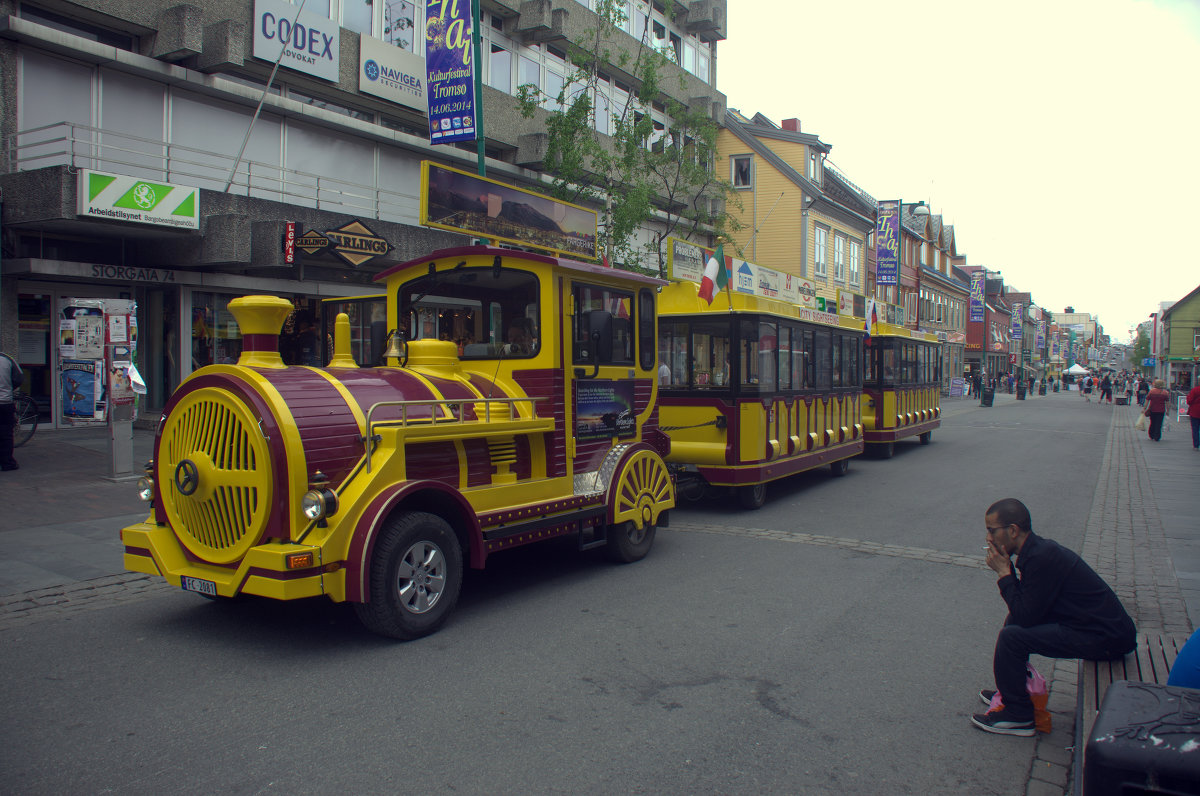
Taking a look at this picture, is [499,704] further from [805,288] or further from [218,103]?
[218,103]

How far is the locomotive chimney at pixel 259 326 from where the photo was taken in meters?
5.41

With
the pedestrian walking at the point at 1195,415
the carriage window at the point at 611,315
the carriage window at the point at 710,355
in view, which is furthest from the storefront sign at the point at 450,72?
the pedestrian walking at the point at 1195,415

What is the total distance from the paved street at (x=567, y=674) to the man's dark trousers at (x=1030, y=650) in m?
0.21

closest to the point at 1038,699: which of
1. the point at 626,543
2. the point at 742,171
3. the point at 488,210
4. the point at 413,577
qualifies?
the point at 413,577

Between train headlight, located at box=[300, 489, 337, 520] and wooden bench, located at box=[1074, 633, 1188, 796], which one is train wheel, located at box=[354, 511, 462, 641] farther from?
wooden bench, located at box=[1074, 633, 1188, 796]

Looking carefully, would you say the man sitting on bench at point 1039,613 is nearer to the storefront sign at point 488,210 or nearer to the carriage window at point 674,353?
the storefront sign at point 488,210

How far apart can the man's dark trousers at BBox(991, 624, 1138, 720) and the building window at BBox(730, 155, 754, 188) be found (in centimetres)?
3543

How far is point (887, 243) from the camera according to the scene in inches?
1346

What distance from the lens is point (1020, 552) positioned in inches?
159

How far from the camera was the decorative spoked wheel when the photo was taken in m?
7.23

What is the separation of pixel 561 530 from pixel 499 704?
2.42 meters

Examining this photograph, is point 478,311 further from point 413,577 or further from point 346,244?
point 346,244

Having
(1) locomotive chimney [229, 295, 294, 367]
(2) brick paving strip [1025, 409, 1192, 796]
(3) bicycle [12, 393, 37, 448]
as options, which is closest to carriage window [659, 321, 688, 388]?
(2) brick paving strip [1025, 409, 1192, 796]

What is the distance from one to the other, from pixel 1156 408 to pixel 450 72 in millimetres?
18909
